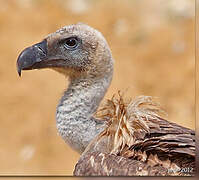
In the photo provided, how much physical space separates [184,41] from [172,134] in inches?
145

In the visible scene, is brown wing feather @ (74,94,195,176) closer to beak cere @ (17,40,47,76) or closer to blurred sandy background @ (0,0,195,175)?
beak cere @ (17,40,47,76)

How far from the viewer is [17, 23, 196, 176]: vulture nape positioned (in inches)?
64.4

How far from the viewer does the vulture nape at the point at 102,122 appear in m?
1.64

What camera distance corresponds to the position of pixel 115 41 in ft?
17.1

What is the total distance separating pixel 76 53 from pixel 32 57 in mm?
177

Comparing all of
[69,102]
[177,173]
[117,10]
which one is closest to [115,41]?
[117,10]

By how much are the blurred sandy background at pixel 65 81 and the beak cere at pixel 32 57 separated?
2.20 metres

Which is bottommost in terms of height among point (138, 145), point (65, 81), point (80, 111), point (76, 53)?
point (138, 145)

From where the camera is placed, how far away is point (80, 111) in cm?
192

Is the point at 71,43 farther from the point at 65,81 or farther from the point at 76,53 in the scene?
the point at 65,81

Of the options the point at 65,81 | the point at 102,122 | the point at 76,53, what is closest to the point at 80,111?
the point at 102,122

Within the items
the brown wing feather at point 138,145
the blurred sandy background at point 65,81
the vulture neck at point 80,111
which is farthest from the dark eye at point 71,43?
the blurred sandy background at point 65,81

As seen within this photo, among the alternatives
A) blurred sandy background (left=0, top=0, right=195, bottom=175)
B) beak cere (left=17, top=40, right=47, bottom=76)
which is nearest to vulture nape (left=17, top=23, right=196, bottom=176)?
beak cere (left=17, top=40, right=47, bottom=76)

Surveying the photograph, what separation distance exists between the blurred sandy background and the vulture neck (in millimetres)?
2187
